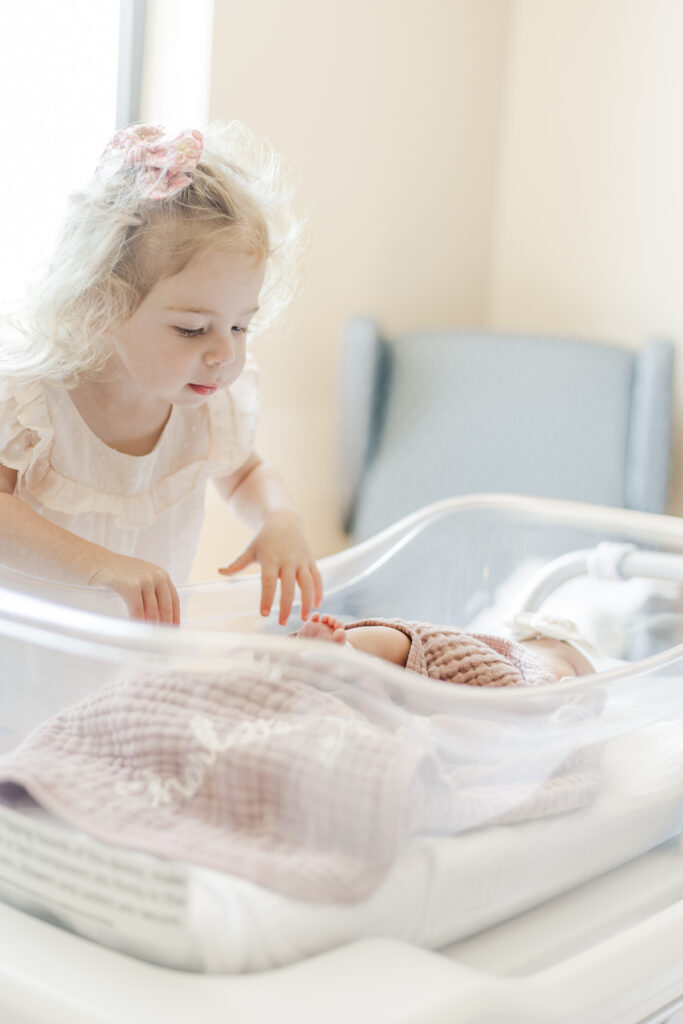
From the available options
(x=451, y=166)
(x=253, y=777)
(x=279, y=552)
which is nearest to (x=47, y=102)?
(x=451, y=166)

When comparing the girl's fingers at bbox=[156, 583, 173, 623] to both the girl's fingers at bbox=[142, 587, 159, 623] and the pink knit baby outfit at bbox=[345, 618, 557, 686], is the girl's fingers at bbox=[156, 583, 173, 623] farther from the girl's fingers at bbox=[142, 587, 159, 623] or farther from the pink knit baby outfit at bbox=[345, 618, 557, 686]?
the pink knit baby outfit at bbox=[345, 618, 557, 686]

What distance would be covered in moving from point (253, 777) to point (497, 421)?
1.30 meters

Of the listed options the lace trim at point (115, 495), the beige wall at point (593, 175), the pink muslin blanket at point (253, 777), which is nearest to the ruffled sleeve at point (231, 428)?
the lace trim at point (115, 495)

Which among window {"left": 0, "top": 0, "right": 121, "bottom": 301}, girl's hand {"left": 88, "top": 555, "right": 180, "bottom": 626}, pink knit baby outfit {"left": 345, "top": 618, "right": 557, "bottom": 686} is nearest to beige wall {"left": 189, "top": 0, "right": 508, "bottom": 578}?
window {"left": 0, "top": 0, "right": 121, "bottom": 301}

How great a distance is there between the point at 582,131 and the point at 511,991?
1698 mm

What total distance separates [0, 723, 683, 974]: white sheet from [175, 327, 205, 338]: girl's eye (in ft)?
1.44

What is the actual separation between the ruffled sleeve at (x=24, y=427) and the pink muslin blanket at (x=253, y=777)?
38cm

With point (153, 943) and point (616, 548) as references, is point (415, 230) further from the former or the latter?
point (153, 943)

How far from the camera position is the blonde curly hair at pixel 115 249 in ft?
2.96

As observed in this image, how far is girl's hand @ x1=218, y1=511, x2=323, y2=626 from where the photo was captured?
0.94m

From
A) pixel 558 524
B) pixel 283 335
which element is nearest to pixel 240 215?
pixel 558 524

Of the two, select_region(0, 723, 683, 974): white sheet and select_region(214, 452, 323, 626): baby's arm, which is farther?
select_region(214, 452, 323, 626): baby's arm

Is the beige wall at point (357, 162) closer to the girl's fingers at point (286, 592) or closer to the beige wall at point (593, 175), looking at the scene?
the beige wall at point (593, 175)

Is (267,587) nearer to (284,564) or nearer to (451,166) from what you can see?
(284,564)
